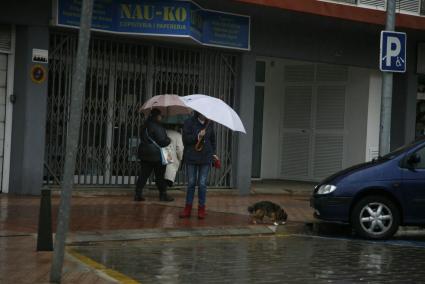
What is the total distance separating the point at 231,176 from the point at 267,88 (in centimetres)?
400

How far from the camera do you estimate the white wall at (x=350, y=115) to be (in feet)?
58.8

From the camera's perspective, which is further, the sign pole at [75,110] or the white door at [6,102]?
the white door at [6,102]

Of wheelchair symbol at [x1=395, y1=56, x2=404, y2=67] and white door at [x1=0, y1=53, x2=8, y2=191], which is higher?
wheelchair symbol at [x1=395, y1=56, x2=404, y2=67]

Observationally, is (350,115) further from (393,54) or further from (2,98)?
(2,98)

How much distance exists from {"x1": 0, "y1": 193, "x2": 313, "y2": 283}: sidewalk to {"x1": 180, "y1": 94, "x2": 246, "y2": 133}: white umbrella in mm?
1556

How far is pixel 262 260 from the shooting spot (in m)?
8.69

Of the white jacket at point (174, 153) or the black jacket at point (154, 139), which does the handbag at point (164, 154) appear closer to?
the black jacket at point (154, 139)

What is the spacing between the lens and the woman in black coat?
13.2 m

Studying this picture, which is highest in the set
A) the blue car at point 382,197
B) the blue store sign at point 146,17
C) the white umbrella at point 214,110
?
the blue store sign at point 146,17

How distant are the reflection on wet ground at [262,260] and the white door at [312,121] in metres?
8.07

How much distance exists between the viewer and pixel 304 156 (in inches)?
743

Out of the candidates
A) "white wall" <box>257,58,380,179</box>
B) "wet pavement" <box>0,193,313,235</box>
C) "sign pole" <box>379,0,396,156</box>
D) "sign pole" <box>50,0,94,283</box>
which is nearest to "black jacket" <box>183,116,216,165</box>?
"wet pavement" <box>0,193,313,235</box>

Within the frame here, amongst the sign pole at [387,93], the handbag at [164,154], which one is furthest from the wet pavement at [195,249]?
the sign pole at [387,93]

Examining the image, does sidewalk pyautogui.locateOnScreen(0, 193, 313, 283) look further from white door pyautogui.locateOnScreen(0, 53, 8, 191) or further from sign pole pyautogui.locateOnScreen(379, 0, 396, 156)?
sign pole pyautogui.locateOnScreen(379, 0, 396, 156)
